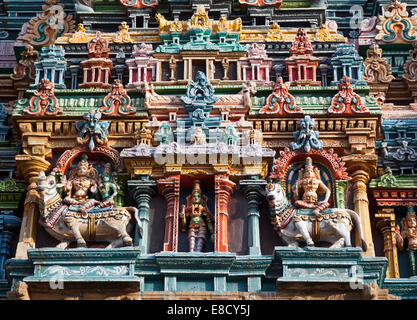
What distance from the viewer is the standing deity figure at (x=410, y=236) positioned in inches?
931

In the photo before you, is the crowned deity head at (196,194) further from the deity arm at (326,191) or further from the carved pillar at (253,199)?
the deity arm at (326,191)

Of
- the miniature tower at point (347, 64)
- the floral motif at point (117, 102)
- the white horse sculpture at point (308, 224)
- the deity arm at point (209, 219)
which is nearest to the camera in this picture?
the white horse sculpture at point (308, 224)

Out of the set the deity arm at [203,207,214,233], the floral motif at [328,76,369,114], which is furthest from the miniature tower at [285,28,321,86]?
the deity arm at [203,207,214,233]

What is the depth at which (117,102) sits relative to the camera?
976 inches

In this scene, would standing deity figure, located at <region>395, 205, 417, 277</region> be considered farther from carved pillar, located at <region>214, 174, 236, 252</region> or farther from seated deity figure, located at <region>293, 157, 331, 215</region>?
carved pillar, located at <region>214, 174, 236, 252</region>

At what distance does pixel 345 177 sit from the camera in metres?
23.7

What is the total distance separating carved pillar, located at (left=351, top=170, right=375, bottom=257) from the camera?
906 inches

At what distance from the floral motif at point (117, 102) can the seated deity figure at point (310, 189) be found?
3.73m

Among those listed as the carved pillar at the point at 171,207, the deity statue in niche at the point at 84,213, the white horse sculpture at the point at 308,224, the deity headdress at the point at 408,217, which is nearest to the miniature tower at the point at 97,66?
the deity statue in niche at the point at 84,213

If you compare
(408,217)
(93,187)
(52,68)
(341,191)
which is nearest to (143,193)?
(93,187)

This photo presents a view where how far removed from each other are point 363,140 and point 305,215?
7.40 feet
